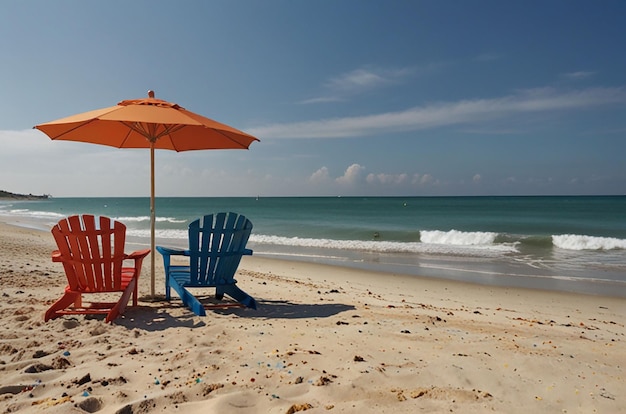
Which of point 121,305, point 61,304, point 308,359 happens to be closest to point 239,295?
point 121,305

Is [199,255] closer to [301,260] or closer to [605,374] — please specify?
[605,374]

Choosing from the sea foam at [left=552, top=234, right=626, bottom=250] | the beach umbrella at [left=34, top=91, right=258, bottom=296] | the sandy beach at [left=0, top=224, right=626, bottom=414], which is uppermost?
the beach umbrella at [left=34, top=91, right=258, bottom=296]

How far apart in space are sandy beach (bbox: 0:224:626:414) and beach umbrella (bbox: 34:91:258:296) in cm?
149

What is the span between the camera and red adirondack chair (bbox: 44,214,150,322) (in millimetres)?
4277

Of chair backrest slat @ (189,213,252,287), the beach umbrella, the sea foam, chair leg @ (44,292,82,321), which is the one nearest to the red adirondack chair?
chair leg @ (44,292,82,321)

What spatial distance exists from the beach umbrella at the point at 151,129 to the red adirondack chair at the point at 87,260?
1.71 feet

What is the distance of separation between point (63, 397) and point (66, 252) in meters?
2.25

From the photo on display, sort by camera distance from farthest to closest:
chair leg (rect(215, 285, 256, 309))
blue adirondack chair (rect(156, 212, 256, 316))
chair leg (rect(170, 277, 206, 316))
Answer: chair leg (rect(215, 285, 256, 309)) < blue adirondack chair (rect(156, 212, 256, 316)) < chair leg (rect(170, 277, 206, 316))

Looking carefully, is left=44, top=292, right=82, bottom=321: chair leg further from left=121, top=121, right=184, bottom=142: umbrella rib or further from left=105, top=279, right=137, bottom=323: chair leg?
left=121, top=121, right=184, bottom=142: umbrella rib

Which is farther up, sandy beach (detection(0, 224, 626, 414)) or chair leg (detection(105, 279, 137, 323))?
chair leg (detection(105, 279, 137, 323))

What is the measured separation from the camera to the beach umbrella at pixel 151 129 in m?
4.36

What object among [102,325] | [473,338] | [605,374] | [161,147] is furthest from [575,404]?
[161,147]

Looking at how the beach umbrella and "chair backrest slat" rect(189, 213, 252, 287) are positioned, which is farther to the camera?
"chair backrest slat" rect(189, 213, 252, 287)

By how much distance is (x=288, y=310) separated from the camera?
16.4 feet
